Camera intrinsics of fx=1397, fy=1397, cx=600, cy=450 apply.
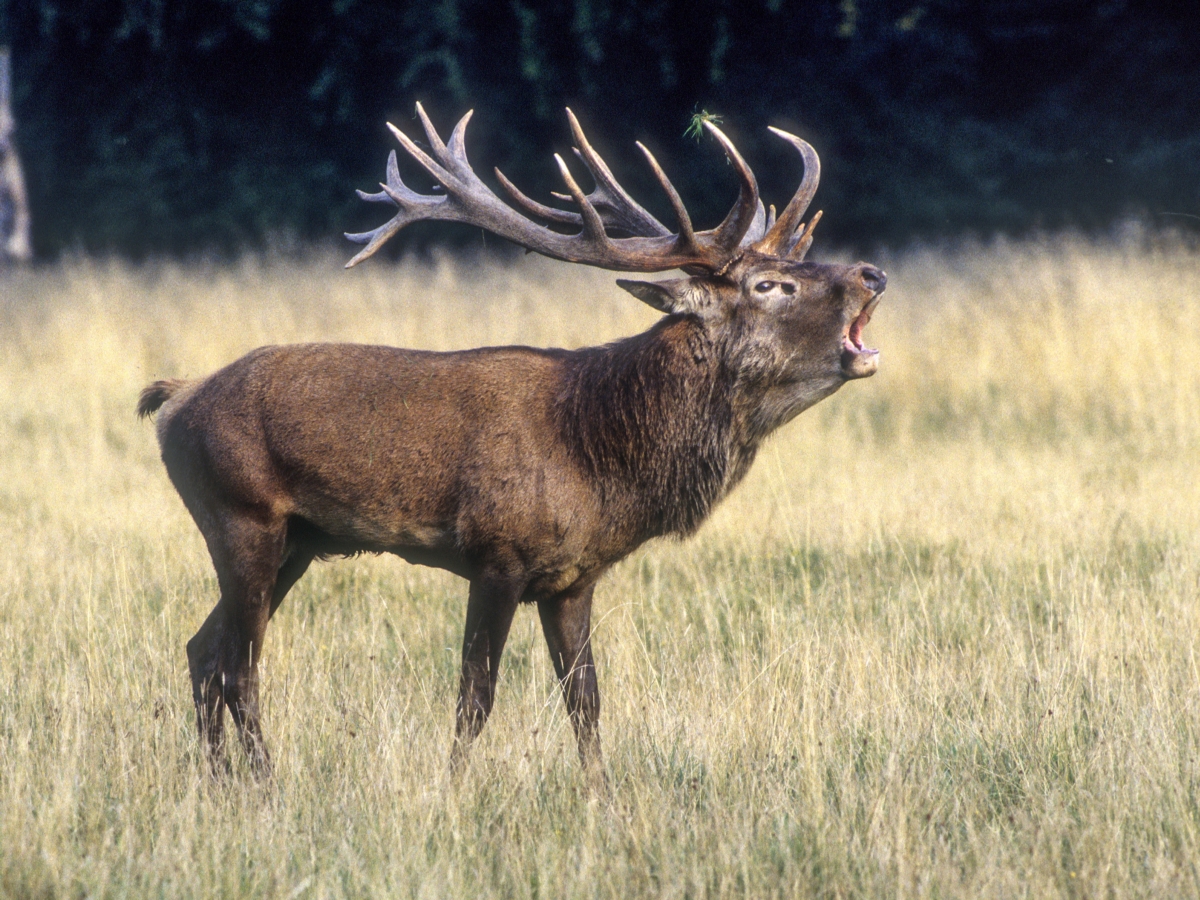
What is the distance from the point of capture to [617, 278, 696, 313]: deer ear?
4.85 metres

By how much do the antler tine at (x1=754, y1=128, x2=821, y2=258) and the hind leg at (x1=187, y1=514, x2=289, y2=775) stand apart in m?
2.03

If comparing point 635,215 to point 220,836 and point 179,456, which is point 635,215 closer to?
point 179,456

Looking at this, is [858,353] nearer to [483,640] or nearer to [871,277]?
[871,277]

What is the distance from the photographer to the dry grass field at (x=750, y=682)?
3586 millimetres

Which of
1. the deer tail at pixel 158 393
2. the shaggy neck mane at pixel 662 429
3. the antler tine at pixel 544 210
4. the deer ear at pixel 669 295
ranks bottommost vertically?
the deer tail at pixel 158 393

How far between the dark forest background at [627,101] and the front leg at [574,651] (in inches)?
508

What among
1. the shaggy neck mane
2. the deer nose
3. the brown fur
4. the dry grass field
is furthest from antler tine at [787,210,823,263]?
the dry grass field

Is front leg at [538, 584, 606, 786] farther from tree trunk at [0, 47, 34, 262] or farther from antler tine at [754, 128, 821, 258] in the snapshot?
tree trunk at [0, 47, 34, 262]

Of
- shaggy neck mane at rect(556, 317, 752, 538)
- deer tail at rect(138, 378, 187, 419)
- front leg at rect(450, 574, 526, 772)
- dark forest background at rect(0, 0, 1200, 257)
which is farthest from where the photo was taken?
dark forest background at rect(0, 0, 1200, 257)

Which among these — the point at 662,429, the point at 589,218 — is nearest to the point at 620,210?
the point at 589,218

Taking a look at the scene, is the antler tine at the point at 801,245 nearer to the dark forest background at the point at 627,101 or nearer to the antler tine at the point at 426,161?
the antler tine at the point at 426,161

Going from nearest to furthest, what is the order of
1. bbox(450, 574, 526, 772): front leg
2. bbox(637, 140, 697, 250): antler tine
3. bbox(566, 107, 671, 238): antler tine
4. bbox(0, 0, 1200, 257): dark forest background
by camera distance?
bbox(450, 574, 526, 772): front leg
bbox(637, 140, 697, 250): antler tine
bbox(566, 107, 671, 238): antler tine
bbox(0, 0, 1200, 257): dark forest background

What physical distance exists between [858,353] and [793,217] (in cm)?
66

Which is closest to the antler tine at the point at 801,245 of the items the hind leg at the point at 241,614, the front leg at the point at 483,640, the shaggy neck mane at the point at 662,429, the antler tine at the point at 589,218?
the shaggy neck mane at the point at 662,429
